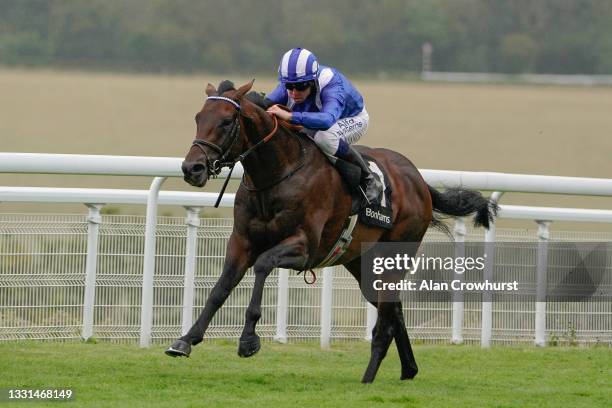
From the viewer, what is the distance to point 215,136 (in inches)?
231

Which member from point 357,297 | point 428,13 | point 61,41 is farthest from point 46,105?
point 357,297

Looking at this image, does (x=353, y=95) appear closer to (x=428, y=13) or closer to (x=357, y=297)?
(x=357, y=297)

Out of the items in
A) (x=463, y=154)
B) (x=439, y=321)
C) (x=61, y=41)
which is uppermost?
(x=61, y=41)

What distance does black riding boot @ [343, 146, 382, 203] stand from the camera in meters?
6.58

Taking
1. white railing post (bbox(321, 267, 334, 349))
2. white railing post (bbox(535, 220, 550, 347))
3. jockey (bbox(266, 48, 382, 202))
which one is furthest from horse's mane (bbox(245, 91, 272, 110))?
white railing post (bbox(535, 220, 550, 347))

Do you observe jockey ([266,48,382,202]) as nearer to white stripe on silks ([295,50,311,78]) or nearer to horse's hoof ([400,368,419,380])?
white stripe on silks ([295,50,311,78])

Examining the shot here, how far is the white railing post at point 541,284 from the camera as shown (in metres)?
8.57

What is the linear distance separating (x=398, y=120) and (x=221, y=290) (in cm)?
→ 3655

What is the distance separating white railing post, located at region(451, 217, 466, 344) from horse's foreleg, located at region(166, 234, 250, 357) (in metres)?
2.57

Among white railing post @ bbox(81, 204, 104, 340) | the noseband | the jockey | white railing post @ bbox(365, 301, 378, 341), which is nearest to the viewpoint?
the noseband

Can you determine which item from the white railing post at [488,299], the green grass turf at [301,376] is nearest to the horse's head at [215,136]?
the green grass turf at [301,376]

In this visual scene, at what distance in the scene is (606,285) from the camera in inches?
346

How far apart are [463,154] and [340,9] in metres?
20.1

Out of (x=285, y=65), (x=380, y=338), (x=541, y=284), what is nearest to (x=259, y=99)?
(x=285, y=65)
